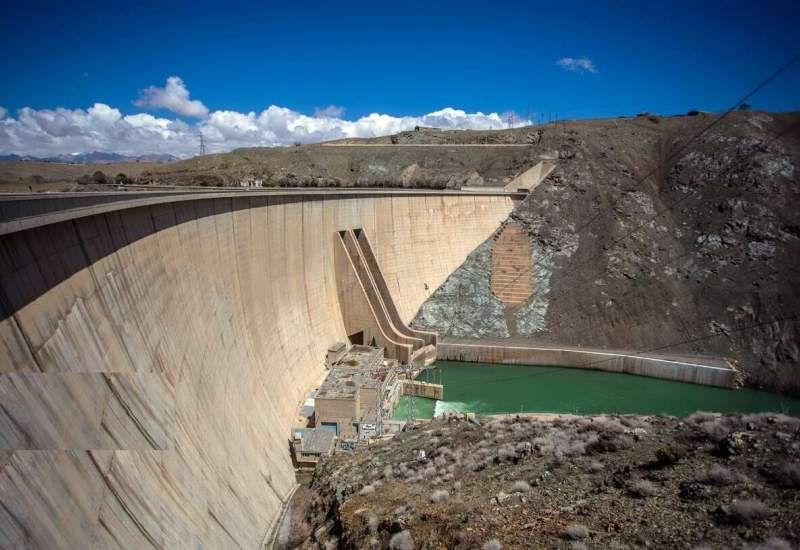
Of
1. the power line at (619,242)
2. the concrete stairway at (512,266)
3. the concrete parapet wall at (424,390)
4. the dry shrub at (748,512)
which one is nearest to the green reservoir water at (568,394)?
the concrete parapet wall at (424,390)

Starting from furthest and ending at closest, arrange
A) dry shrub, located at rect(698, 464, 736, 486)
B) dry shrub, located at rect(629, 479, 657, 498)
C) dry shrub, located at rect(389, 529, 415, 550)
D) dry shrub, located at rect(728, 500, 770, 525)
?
dry shrub, located at rect(389, 529, 415, 550) < dry shrub, located at rect(629, 479, 657, 498) < dry shrub, located at rect(698, 464, 736, 486) < dry shrub, located at rect(728, 500, 770, 525)

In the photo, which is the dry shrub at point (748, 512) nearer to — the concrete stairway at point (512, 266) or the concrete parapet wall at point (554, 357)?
the concrete parapet wall at point (554, 357)

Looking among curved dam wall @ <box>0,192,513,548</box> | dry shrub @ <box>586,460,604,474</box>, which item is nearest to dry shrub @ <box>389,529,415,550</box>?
dry shrub @ <box>586,460,604,474</box>

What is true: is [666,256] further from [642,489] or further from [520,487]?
[642,489]

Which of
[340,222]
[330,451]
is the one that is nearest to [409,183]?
[340,222]

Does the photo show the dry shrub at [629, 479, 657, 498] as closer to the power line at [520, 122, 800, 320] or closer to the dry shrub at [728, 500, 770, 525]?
the dry shrub at [728, 500, 770, 525]

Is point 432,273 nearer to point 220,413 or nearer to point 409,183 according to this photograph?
point 409,183
